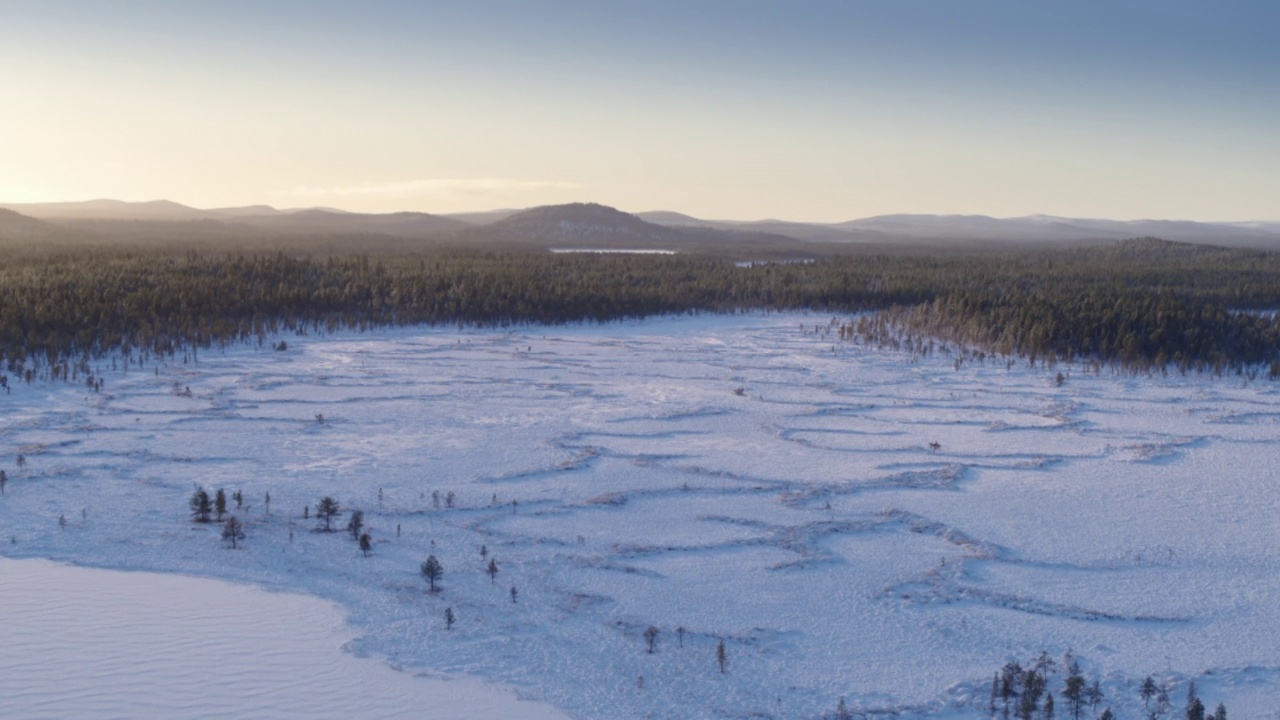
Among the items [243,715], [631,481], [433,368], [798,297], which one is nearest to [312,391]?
[433,368]

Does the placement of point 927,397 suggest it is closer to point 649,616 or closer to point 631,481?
point 631,481

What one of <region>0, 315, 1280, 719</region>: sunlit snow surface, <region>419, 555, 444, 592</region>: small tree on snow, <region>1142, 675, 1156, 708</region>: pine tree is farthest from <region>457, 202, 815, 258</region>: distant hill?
<region>1142, 675, 1156, 708</region>: pine tree

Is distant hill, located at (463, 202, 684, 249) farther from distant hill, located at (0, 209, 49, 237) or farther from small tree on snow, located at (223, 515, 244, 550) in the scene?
small tree on snow, located at (223, 515, 244, 550)

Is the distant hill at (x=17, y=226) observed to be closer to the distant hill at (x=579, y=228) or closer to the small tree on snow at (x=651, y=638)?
the distant hill at (x=579, y=228)

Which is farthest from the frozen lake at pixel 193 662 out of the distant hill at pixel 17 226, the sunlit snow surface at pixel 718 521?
the distant hill at pixel 17 226

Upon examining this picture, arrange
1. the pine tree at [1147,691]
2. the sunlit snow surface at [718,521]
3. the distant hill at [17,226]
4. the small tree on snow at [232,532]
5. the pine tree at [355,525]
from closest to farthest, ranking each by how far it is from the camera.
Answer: the pine tree at [1147,691] → the sunlit snow surface at [718,521] → the small tree on snow at [232,532] → the pine tree at [355,525] → the distant hill at [17,226]

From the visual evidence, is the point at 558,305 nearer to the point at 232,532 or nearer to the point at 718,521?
the point at 718,521
